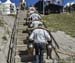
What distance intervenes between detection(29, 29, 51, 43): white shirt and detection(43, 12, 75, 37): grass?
9.13m

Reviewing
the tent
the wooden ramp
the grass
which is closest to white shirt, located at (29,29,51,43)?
the wooden ramp

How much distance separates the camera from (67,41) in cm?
2625

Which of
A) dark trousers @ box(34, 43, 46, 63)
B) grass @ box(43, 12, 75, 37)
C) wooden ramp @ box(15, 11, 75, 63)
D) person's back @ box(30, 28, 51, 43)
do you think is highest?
person's back @ box(30, 28, 51, 43)

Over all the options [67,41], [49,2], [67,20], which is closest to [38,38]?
[67,41]

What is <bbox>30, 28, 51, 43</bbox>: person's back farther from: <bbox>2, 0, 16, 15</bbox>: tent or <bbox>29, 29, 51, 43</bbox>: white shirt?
<bbox>2, 0, 16, 15</bbox>: tent

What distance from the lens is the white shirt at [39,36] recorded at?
19406 mm

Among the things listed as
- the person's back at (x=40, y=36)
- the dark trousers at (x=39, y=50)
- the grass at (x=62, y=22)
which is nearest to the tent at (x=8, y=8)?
the grass at (x=62, y=22)

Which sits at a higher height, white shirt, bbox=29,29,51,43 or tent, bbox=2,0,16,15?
white shirt, bbox=29,29,51,43

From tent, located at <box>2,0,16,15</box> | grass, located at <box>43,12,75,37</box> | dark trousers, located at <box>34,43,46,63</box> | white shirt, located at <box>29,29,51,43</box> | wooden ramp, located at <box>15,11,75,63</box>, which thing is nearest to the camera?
dark trousers, located at <box>34,43,46,63</box>

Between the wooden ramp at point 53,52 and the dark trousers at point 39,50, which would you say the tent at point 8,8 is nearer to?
the wooden ramp at point 53,52

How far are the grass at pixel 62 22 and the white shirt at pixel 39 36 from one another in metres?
9.13

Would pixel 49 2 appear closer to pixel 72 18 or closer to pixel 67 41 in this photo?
pixel 72 18

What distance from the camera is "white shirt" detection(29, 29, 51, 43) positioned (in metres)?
19.4

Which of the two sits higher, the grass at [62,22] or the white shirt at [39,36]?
the white shirt at [39,36]
